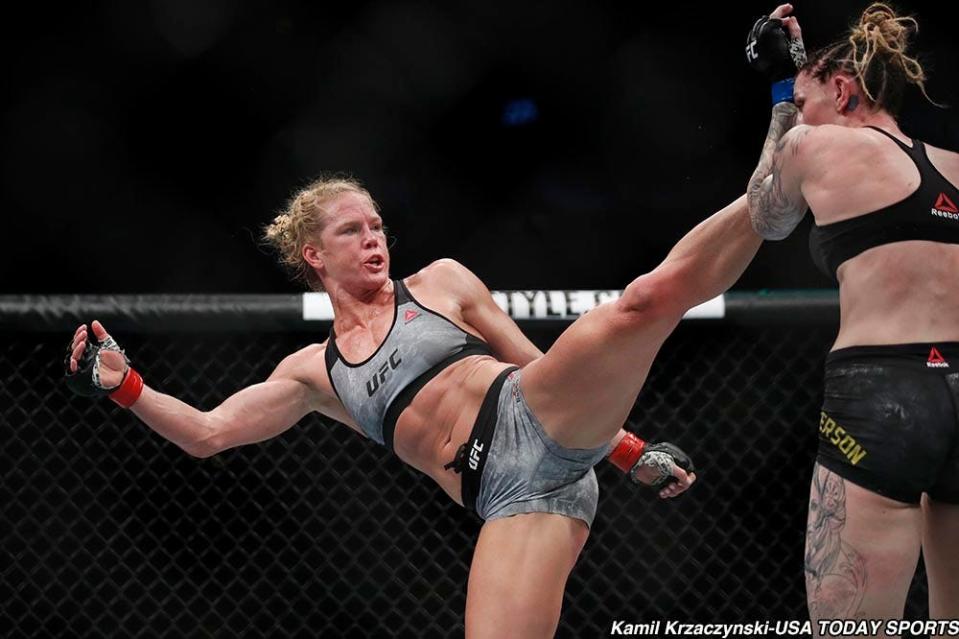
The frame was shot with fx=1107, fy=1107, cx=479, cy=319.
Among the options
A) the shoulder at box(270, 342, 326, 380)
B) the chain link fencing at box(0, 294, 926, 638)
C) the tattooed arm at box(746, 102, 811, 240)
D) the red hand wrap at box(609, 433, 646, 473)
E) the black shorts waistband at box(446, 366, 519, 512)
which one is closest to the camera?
the tattooed arm at box(746, 102, 811, 240)

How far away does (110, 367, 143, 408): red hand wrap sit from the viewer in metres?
2.49

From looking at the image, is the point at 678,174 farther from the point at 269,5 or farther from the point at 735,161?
the point at 269,5

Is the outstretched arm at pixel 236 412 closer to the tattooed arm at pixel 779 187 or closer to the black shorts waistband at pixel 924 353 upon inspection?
the tattooed arm at pixel 779 187

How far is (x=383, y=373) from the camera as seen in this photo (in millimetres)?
2428

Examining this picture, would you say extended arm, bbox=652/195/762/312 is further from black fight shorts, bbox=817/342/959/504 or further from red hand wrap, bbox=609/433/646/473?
red hand wrap, bbox=609/433/646/473

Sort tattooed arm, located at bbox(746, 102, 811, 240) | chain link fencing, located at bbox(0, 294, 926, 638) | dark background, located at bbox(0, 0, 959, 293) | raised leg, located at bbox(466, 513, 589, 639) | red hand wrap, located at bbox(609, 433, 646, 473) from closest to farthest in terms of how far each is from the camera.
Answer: tattooed arm, located at bbox(746, 102, 811, 240)
raised leg, located at bbox(466, 513, 589, 639)
red hand wrap, located at bbox(609, 433, 646, 473)
chain link fencing, located at bbox(0, 294, 926, 638)
dark background, located at bbox(0, 0, 959, 293)

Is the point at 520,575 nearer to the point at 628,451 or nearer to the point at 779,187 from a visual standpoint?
the point at 628,451

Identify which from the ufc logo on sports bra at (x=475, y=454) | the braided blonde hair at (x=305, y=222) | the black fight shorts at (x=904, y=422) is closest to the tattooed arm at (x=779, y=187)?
the black fight shorts at (x=904, y=422)

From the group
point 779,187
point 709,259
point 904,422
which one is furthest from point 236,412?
point 904,422

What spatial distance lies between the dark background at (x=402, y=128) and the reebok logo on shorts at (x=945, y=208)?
2.03 meters

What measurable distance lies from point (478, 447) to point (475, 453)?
0.6 inches

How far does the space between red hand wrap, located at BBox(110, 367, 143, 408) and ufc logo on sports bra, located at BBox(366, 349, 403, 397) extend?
0.54 m

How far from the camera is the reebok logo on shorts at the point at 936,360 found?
5.89ft

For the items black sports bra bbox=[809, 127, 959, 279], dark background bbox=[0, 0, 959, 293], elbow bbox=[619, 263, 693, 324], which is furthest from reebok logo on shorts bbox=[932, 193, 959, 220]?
dark background bbox=[0, 0, 959, 293]
